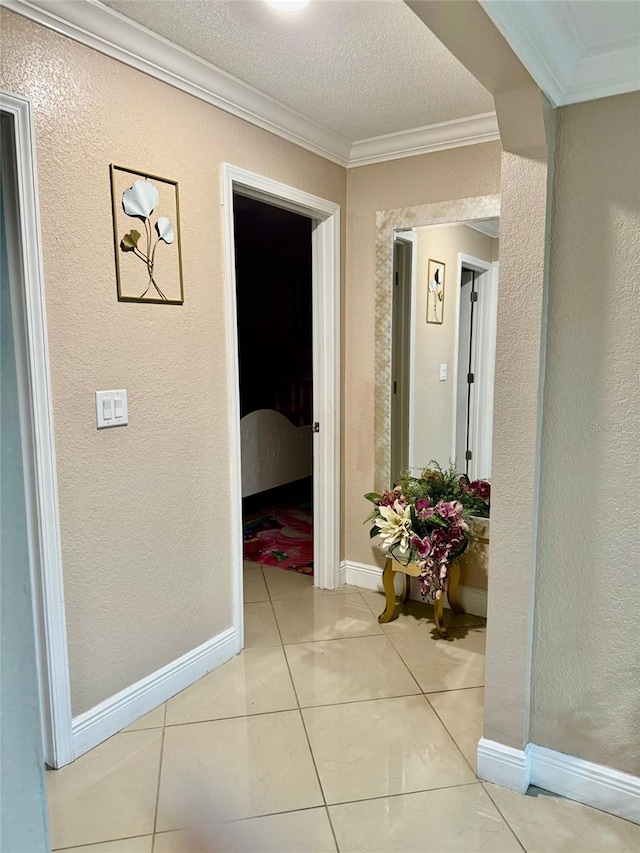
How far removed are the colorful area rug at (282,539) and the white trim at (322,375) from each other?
36 centimetres

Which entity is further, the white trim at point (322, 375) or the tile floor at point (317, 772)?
the white trim at point (322, 375)

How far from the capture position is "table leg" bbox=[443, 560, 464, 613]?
8.85ft

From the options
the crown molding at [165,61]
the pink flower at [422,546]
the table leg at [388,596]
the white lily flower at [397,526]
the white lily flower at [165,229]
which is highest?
the crown molding at [165,61]

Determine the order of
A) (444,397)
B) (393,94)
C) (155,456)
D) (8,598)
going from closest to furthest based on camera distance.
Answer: (8,598), (155,456), (393,94), (444,397)

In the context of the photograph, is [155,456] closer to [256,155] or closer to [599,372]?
[256,155]

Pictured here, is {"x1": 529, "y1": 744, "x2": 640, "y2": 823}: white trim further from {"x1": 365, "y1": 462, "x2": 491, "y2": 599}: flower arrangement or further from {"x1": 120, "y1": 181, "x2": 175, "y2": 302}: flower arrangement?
{"x1": 120, "y1": 181, "x2": 175, "y2": 302}: flower arrangement

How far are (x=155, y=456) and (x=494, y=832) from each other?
5.19 ft

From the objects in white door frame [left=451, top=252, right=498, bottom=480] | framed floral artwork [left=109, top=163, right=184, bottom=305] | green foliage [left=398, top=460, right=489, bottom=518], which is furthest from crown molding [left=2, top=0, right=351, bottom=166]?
green foliage [left=398, top=460, right=489, bottom=518]

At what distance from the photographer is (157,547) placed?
2.12 meters

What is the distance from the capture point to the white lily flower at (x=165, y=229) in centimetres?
201

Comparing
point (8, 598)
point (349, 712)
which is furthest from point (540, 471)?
point (8, 598)

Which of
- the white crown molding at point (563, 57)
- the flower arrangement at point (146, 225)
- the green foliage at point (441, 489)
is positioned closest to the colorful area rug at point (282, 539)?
the green foliage at point (441, 489)

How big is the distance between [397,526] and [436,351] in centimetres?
95

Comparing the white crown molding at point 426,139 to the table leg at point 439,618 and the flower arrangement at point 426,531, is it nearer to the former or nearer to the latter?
the flower arrangement at point 426,531
